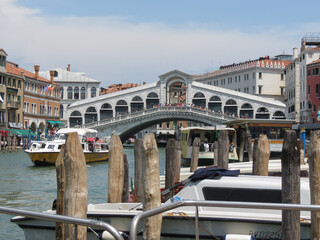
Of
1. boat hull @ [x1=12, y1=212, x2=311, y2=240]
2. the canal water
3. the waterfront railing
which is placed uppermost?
the waterfront railing

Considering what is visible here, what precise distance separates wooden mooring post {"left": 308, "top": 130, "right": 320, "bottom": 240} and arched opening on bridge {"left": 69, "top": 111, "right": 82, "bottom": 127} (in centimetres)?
4234

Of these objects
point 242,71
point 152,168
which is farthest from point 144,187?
point 242,71

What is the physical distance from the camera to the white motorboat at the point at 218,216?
208 inches

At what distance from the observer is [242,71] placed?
59.3 meters

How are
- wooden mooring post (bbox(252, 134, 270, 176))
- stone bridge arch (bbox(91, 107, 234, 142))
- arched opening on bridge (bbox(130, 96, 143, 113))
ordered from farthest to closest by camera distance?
arched opening on bridge (bbox(130, 96, 143, 113)) → stone bridge arch (bbox(91, 107, 234, 142)) → wooden mooring post (bbox(252, 134, 270, 176))

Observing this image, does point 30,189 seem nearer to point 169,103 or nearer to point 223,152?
point 223,152

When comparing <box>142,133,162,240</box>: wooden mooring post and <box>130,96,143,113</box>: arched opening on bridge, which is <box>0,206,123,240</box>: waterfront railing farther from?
<box>130,96,143,113</box>: arched opening on bridge

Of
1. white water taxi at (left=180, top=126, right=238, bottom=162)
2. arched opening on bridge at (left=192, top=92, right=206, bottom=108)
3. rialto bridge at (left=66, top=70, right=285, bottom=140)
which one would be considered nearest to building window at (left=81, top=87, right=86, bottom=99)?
rialto bridge at (left=66, top=70, right=285, bottom=140)

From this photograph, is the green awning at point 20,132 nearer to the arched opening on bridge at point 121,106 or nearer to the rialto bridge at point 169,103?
the rialto bridge at point 169,103

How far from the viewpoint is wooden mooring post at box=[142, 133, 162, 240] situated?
521 centimetres

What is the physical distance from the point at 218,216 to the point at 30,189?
9851 mm

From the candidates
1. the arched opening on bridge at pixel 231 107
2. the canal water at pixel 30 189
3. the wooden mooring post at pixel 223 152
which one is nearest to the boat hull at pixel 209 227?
the canal water at pixel 30 189

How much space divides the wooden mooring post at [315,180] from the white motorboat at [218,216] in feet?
0.64

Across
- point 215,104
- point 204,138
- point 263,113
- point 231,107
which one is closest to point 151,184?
point 204,138
